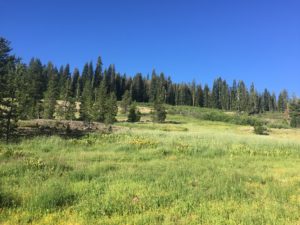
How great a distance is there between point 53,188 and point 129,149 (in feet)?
31.6

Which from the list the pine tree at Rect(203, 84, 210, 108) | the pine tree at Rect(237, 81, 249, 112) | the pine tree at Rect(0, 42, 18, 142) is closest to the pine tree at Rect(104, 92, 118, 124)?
the pine tree at Rect(0, 42, 18, 142)

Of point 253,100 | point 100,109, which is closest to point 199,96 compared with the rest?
point 253,100

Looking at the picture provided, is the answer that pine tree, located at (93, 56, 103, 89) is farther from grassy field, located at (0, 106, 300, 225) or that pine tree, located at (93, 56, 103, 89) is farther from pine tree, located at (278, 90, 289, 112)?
grassy field, located at (0, 106, 300, 225)

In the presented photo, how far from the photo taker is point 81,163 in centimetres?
1194

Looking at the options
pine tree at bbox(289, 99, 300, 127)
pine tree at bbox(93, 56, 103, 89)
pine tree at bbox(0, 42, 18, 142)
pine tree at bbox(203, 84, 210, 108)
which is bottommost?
pine tree at bbox(0, 42, 18, 142)

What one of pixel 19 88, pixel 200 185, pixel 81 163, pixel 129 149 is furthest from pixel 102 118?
pixel 200 185

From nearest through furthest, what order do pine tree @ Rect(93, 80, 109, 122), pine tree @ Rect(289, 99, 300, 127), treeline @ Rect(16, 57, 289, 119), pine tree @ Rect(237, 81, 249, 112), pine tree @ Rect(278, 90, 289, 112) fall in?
pine tree @ Rect(93, 80, 109, 122) → pine tree @ Rect(289, 99, 300, 127) → treeline @ Rect(16, 57, 289, 119) → pine tree @ Rect(237, 81, 249, 112) → pine tree @ Rect(278, 90, 289, 112)

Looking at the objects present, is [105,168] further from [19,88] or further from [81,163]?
[19,88]

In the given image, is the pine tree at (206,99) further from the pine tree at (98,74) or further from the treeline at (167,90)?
the pine tree at (98,74)

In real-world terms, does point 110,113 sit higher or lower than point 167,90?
lower

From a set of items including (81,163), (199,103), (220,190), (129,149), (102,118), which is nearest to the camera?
(220,190)

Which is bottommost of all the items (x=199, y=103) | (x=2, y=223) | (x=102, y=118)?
(x=2, y=223)

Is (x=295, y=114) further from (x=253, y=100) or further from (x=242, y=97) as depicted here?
(x=253, y=100)

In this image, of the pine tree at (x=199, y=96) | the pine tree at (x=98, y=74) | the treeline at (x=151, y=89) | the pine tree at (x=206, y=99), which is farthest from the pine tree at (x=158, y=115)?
the pine tree at (x=206, y=99)
